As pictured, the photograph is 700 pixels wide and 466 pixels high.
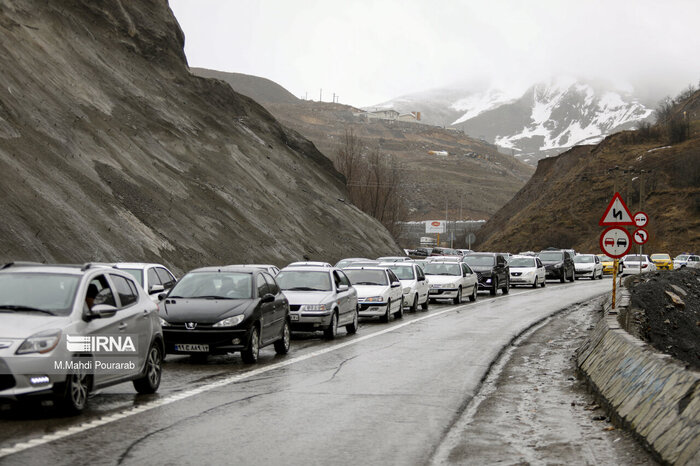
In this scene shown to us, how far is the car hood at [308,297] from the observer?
60.0 ft

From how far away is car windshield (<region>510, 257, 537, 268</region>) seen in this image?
45.2 m

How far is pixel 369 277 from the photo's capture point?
24500 mm

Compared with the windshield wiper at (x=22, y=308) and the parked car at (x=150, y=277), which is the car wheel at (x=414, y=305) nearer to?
the parked car at (x=150, y=277)

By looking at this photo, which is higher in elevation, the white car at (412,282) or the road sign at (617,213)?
the road sign at (617,213)

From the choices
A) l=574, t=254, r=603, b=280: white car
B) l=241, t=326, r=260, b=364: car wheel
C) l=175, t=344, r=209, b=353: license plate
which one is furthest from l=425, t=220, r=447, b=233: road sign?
l=175, t=344, r=209, b=353: license plate

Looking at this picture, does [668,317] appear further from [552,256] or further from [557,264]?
[552,256]

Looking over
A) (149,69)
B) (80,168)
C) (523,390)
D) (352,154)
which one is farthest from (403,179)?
(523,390)

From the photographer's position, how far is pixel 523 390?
1202 cm

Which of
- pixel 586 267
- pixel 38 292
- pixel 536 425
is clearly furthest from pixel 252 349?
pixel 586 267

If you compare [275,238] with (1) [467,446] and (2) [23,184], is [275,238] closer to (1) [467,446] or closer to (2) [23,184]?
(2) [23,184]

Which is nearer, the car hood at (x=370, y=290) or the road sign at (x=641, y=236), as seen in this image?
the car hood at (x=370, y=290)

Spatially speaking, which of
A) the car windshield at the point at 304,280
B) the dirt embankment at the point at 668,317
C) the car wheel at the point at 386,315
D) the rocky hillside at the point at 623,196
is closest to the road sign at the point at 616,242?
the dirt embankment at the point at 668,317

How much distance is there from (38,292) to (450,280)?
79.7 ft

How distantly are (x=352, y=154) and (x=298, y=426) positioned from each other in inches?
3059
